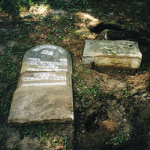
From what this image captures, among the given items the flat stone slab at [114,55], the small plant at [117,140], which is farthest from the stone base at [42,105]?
the flat stone slab at [114,55]

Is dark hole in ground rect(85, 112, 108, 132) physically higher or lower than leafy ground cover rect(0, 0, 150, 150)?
lower

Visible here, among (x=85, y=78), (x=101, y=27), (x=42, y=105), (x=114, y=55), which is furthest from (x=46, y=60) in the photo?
(x=101, y=27)

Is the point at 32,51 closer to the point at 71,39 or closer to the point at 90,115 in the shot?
the point at 71,39

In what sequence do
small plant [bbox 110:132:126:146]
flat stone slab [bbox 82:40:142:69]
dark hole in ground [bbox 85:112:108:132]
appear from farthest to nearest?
flat stone slab [bbox 82:40:142:69] → dark hole in ground [bbox 85:112:108:132] → small plant [bbox 110:132:126:146]

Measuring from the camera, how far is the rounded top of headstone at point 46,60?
2717 mm

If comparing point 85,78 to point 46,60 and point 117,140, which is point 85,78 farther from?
point 117,140

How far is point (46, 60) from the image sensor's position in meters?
2.84

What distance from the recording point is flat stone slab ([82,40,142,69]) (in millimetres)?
2850

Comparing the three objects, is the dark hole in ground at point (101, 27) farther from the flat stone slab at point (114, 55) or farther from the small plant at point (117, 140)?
the small plant at point (117, 140)

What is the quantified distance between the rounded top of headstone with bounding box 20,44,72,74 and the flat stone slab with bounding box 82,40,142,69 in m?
0.42

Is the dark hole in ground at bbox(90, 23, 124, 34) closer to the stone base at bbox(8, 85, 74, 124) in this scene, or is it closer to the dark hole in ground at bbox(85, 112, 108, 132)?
the stone base at bbox(8, 85, 74, 124)

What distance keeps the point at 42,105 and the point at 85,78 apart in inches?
39.9

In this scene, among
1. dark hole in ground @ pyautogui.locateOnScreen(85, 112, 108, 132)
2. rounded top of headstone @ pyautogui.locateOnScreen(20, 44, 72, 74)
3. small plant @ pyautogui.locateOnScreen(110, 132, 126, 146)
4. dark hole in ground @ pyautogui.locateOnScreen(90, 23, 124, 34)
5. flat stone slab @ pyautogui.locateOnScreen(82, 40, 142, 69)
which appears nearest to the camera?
small plant @ pyautogui.locateOnScreen(110, 132, 126, 146)

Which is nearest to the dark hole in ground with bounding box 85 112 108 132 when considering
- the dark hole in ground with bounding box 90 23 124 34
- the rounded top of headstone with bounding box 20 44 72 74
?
the rounded top of headstone with bounding box 20 44 72 74
